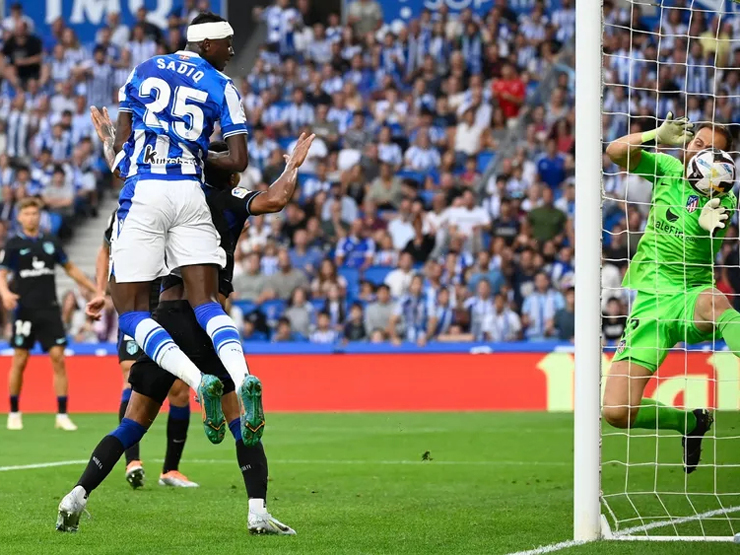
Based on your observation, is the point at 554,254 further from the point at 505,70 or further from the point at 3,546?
the point at 3,546

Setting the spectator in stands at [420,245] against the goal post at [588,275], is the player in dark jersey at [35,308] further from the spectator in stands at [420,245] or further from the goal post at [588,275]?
the goal post at [588,275]

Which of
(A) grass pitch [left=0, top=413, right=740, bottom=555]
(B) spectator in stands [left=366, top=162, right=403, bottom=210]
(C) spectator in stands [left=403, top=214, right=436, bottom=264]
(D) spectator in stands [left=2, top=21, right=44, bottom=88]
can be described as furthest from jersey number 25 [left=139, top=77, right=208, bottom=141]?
(D) spectator in stands [left=2, top=21, right=44, bottom=88]

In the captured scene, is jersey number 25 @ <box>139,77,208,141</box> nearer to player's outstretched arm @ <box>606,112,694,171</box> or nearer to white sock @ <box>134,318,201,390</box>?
white sock @ <box>134,318,201,390</box>

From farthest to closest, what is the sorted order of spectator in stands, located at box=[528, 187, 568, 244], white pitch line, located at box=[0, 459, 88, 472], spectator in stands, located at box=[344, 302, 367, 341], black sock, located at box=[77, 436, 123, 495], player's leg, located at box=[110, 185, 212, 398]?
1. spectator in stands, located at box=[528, 187, 568, 244]
2. spectator in stands, located at box=[344, 302, 367, 341]
3. white pitch line, located at box=[0, 459, 88, 472]
4. player's leg, located at box=[110, 185, 212, 398]
5. black sock, located at box=[77, 436, 123, 495]

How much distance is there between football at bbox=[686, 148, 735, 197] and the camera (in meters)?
7.13

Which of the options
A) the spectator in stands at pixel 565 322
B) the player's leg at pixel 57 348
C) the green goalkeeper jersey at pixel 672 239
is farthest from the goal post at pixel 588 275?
the spectator in stands at pixel 565 322

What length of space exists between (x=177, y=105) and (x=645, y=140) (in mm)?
2517

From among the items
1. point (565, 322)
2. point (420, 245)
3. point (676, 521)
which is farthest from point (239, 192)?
point (420, 245)

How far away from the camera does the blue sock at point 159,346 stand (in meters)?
5.90

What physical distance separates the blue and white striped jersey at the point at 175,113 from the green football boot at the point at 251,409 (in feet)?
4.12

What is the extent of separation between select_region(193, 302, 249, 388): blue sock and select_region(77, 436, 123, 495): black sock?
0.71m

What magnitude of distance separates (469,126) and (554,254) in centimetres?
374

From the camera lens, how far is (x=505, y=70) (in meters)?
22.4

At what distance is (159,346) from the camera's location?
6035mm
